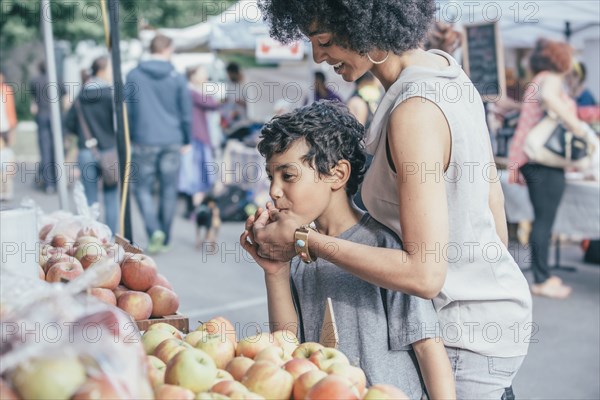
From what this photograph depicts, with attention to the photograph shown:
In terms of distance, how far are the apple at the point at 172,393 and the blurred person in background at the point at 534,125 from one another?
17.1 feet

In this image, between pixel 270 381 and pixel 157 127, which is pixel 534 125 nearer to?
pixel 157 127

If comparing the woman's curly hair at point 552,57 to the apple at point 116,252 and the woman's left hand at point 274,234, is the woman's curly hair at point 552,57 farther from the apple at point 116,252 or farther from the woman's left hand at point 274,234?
the woman's left hand at point 274,234

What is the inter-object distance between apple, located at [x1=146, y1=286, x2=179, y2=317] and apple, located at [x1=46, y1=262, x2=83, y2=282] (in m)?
0.27

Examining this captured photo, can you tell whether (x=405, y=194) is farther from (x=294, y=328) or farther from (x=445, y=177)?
(x=294, y=328)

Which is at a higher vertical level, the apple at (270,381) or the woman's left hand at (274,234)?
the woman's left hand at (274,234)

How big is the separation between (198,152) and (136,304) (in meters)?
8.46

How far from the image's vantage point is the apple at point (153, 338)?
1930 millimetres

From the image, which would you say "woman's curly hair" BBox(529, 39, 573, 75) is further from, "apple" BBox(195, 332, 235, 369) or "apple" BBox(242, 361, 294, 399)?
"apple" BBox(242, 361, 294, 399)

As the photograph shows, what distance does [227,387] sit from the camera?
61.7 inches

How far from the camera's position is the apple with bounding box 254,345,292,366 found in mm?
1736

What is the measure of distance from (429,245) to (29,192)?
1302 centimetres

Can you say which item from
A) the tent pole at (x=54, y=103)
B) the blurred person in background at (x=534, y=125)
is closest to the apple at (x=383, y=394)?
the tent pole at (x=54, y=103)

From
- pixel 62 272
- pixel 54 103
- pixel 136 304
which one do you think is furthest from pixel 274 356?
pixel 54 103

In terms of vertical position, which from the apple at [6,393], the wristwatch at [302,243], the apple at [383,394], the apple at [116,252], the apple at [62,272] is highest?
the wristwatch at [302,243]
